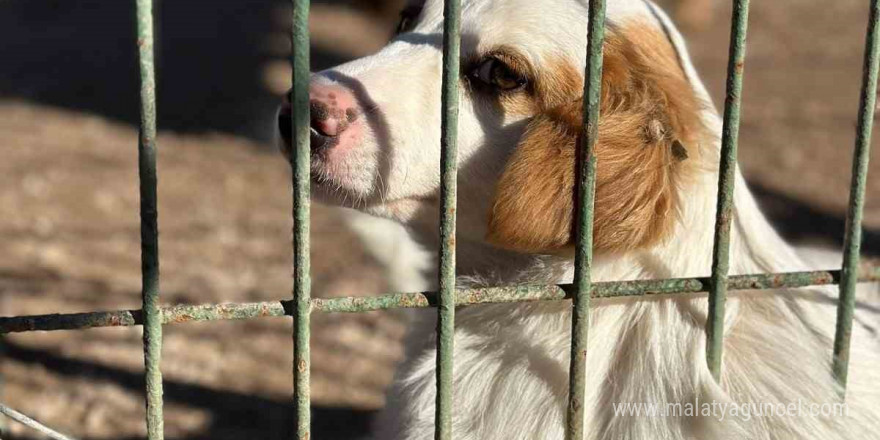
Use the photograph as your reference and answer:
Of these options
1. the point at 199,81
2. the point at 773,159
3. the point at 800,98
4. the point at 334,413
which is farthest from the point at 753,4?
the point at 334,413

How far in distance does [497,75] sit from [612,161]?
0.36m

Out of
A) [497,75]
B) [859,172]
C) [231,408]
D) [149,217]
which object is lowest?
[231,408]

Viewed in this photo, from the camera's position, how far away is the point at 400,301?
5.65 feet

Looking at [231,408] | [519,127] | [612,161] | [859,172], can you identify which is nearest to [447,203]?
[612,161]

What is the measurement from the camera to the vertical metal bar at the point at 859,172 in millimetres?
1832

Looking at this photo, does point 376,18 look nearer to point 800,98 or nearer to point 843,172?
point 800,98

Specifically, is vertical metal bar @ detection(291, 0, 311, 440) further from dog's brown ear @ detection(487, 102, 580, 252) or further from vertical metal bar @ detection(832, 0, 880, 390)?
vertical metal bar @ detection(832, 0, 880, 390)

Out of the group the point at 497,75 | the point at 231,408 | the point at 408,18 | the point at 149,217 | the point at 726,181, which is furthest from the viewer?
the point at 231,408

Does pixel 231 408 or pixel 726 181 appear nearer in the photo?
pixel 726 181

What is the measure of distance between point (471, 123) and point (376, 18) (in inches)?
292

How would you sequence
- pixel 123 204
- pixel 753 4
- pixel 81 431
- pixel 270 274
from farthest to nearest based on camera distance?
1. pixel 753 4
2. pixel 123 204
3. pixel 270 274
4. pixel 81 431

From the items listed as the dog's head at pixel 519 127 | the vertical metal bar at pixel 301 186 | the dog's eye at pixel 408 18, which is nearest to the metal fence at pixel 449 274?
the vertical metal bar at pixel 301 186

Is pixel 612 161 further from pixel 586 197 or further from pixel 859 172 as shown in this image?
pixel 859 172

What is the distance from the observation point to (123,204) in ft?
17.4
